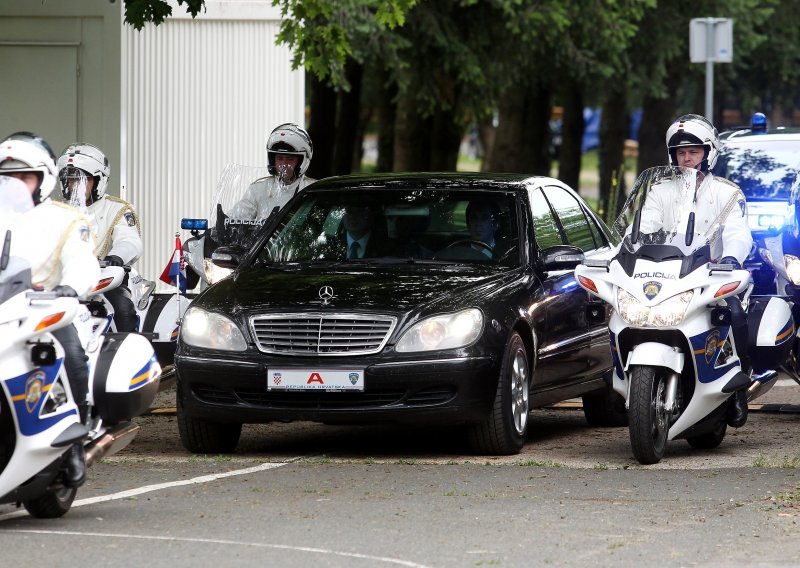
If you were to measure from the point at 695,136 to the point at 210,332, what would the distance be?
301 centimetres

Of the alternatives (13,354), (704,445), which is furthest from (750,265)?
(13,354)

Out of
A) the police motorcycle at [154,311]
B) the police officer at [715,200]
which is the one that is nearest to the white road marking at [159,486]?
the police motorcycle at [154,311]

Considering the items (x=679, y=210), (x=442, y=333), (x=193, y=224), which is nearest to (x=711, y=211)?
(x=679, y=210)

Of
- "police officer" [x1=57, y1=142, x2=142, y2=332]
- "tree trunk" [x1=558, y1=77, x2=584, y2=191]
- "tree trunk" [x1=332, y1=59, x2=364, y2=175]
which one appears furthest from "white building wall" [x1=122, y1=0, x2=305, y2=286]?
"tree trunk" [x1=558, y1=77, x2=584, y2=191]

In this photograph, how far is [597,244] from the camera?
1271 centimetres

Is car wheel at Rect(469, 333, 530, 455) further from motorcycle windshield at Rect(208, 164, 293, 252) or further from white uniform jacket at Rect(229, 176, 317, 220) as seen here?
white uniform jacket at Rect(229, 176, 317, 220)

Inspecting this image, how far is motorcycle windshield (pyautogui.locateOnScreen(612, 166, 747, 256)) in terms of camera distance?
10.8 m

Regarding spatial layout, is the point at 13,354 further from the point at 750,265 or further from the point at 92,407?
the point at 750,265

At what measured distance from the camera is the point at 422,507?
8.61 meters

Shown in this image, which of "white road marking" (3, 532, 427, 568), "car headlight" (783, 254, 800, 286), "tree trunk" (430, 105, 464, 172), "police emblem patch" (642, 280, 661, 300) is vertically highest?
"tree trunk" (430, 105, 464, 172)

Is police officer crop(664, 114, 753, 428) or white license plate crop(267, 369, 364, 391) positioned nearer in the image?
white license plate crop(267, 369, 364, 391)

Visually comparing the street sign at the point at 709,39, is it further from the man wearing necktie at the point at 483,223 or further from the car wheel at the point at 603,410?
the man wearing necktie at the point at 483,223

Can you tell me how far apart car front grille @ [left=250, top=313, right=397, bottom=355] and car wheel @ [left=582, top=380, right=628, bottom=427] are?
2.75 metres

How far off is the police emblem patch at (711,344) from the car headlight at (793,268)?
157 centimetres
